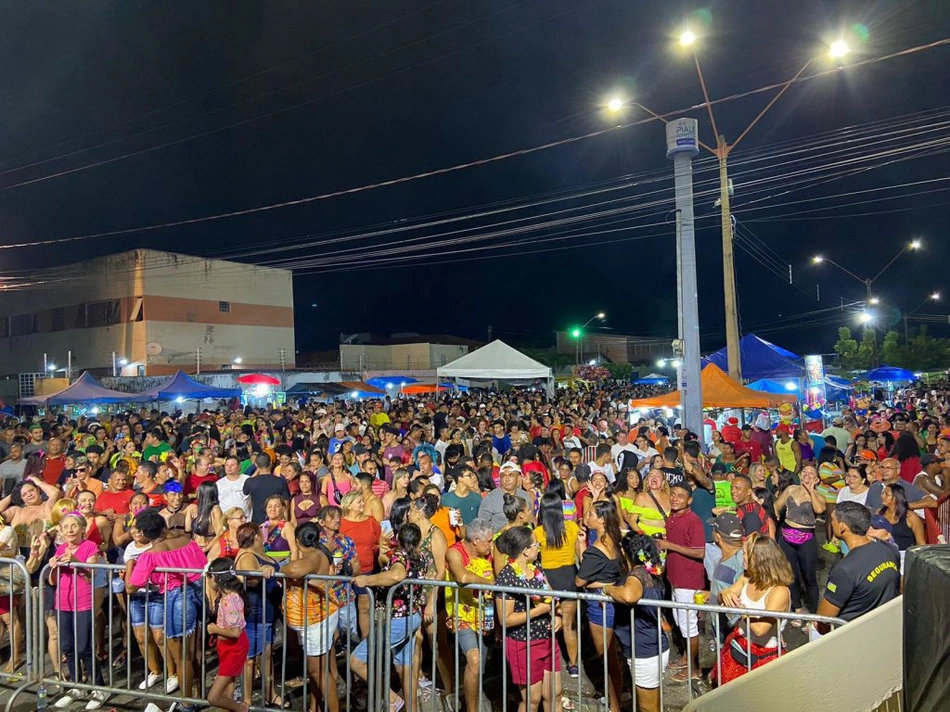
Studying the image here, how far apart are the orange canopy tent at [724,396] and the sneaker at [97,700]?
10962 millimetres

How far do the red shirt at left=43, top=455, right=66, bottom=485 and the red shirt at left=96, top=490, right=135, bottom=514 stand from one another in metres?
3.11

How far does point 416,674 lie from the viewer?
4.90 metres

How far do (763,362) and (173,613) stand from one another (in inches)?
586

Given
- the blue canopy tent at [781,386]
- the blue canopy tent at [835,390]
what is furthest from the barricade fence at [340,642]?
the blue canopy tent at [835,390]

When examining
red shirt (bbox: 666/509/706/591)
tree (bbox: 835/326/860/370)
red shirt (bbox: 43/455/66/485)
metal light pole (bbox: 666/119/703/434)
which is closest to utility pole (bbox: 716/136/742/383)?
metal light pole (bbox: 666/119/703/434)

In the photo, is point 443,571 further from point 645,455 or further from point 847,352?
point 847,352

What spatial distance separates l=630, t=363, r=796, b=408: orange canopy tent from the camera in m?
12.9

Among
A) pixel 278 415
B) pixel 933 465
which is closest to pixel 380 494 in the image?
pixel 933 465

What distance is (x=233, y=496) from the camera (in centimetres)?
771

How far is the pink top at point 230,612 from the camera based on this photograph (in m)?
4.55

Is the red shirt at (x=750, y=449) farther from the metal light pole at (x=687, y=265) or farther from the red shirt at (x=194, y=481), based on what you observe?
the red shirt at (x=194, y=481)

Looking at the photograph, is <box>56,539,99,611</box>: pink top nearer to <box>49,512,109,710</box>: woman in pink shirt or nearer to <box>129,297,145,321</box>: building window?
<box>49,512,109,710</box>: woman in pink shirt

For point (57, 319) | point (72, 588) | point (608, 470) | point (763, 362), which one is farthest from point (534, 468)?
point (57, 319)

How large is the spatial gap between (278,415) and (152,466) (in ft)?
37.3
